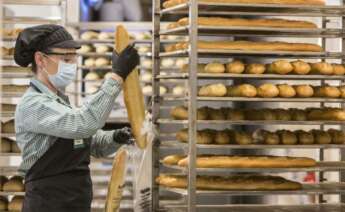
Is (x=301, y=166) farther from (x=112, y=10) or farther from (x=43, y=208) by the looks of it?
(x=112, y=10)

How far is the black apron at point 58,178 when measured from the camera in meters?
2.89

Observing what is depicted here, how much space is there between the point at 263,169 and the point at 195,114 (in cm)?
48

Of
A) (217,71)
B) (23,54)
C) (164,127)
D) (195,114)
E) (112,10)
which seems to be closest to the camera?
(23,54)

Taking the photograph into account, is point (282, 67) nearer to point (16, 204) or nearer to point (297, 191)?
point (297, 191)

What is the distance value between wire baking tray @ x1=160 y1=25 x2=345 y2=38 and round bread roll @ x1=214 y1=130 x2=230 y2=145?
1.73 feet

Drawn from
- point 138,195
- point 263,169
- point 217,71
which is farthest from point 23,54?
point 263,169

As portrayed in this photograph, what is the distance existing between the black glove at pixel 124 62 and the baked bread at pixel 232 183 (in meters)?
0.94

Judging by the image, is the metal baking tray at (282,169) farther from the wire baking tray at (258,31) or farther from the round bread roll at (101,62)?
the round bread roll at (101,62)

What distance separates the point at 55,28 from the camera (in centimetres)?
293

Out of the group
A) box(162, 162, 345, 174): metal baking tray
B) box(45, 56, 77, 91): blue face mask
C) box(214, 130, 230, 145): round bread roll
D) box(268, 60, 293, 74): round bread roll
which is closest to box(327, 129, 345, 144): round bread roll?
box(162, 162, 345, 174): metal baking tray

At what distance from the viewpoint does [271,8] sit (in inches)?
146

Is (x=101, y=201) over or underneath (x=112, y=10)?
underneath

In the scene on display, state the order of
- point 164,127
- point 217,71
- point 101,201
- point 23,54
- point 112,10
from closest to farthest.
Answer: point 23,54 < point 217,71 < point 101,201 < point 164,127 < point 112,10

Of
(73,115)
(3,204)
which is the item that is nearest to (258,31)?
(73,115)
